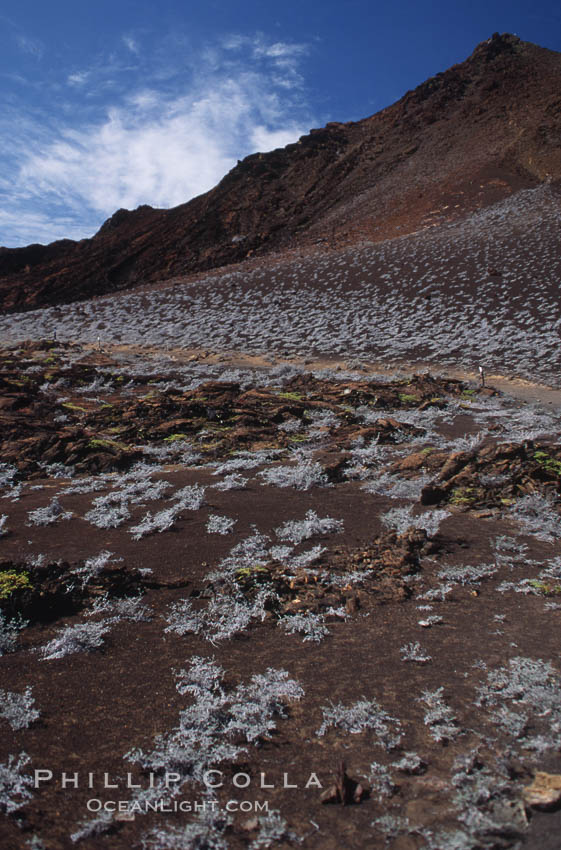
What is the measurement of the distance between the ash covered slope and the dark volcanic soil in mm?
28928

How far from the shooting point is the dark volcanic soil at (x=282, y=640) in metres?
2.63

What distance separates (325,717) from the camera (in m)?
3.28

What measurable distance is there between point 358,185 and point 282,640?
45.5m

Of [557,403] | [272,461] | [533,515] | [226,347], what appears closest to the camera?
[533,515]

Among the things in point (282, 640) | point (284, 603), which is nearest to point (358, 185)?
point (284, 603)

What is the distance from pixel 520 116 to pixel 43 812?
50.6 metres

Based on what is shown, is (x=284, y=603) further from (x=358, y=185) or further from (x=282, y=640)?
(x=358, y=185)

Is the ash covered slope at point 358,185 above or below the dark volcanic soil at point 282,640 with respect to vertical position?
above

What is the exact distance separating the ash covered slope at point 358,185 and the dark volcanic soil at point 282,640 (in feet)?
94.9

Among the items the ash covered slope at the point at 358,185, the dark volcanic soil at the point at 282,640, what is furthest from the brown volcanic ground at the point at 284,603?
the ash covered slope at the point at 358,185

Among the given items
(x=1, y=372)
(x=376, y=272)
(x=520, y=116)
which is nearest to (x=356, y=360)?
(x=376, y=272)

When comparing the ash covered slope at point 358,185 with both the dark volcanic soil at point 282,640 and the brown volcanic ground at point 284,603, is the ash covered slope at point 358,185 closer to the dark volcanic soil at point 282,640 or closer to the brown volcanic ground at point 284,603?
the brown volcanic ground at point 284,603

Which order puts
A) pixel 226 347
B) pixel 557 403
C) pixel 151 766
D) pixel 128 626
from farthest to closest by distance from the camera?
pixel 226 347 < pixel 557 403 < pixel 128 626 < pixel 151 766

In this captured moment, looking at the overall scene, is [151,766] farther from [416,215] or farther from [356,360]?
[416,215]
